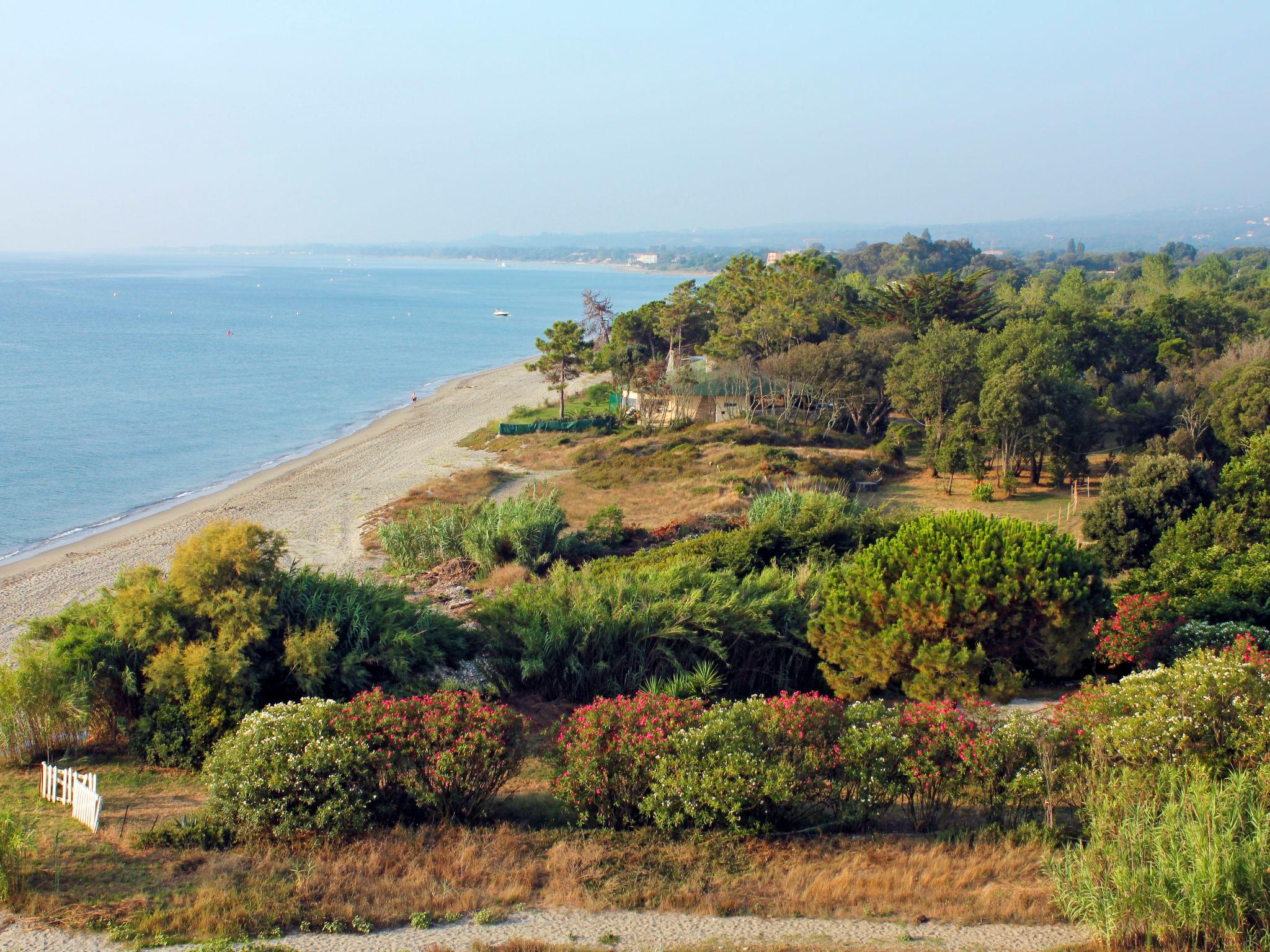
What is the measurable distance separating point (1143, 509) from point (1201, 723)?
14966 millimetres

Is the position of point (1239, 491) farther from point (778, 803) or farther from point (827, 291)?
point (827, 291)

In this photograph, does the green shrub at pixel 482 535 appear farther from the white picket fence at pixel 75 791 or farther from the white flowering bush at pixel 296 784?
the white flowering bush at pixel 296 784

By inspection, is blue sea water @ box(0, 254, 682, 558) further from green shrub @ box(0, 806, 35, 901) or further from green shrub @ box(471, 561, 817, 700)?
green shrub @ box(0, 806, 35, 901)

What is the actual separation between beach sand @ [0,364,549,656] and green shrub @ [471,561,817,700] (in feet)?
16.6

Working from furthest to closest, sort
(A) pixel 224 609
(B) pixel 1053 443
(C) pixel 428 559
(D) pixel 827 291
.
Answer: (D) pixel 827 291 < (B) pixel 1053 443 < (C) pixel 428 559 < (A) pixel 224 609

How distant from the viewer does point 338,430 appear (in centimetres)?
4791

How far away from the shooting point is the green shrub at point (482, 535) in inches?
704

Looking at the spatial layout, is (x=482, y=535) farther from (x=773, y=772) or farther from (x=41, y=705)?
(x=773, y=772)

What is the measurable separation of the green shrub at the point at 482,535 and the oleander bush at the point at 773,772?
1042 cm

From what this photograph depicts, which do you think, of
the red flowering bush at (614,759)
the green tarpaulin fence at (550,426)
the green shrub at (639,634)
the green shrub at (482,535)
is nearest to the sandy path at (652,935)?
the red flowering bush at (614,759)

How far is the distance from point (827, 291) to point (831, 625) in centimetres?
4519

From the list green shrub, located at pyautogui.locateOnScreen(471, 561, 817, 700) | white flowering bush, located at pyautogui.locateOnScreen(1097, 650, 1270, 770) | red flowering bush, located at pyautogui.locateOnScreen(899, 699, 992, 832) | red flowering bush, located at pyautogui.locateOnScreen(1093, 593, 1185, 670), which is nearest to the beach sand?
green shrub, located at pyautogui.locateOnScreen(471, 561, 817, 700)

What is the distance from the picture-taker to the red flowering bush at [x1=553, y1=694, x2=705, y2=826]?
24.5 feet

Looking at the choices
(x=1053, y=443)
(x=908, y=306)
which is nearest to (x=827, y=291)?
(x=908, y=306)
